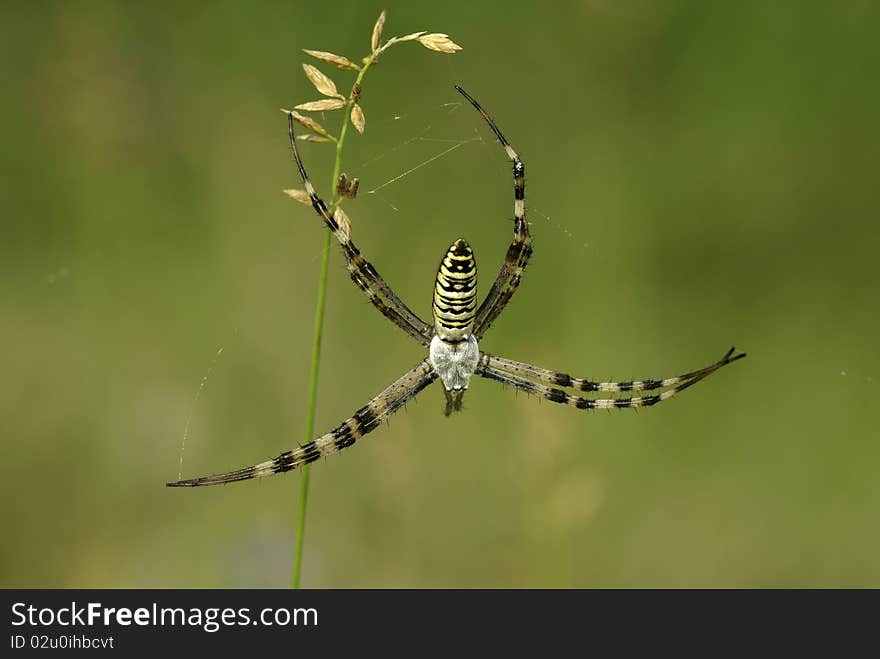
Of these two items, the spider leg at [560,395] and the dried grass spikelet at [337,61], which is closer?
the dried grass spikelet at [337,61]

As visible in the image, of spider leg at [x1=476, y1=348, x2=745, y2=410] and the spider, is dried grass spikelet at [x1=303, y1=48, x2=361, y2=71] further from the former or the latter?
spider leg at [x1=476, y1=348, x2=745, y2=410]

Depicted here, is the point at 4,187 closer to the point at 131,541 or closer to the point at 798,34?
the point at 131,541

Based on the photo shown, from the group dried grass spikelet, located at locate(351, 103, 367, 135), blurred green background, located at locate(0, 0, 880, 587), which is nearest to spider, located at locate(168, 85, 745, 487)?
dried grass spikelet, located at locate(351, 103, 367, 135)

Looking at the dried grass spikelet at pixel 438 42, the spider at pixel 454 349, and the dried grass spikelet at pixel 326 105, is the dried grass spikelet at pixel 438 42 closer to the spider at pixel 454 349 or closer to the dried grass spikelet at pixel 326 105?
the dried grass spikelet at pixel 326 105

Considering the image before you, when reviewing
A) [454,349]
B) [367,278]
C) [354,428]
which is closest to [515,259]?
[454,349]

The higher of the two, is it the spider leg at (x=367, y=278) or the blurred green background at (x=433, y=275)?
the blurred green background at (x=433, y=275)

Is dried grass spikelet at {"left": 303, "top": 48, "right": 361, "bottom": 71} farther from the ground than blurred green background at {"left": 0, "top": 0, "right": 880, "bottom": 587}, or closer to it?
closer to it

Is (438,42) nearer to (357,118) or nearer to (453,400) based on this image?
(357,118)

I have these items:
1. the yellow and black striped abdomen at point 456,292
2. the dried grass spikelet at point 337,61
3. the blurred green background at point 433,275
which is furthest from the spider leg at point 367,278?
the blurred green background at point 433,275
